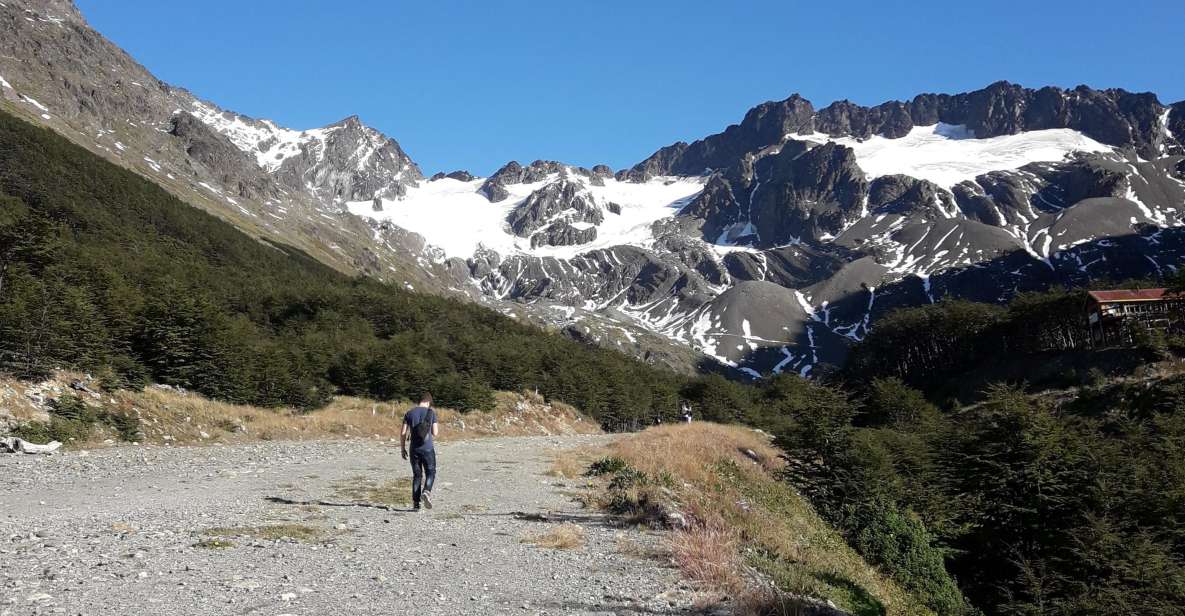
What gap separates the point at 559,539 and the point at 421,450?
453 centimetres

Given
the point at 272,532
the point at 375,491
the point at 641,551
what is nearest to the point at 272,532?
the point at 272,532

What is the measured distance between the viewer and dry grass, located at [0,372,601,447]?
2591cm

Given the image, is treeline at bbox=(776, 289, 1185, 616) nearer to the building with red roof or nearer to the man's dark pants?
the man's dark pants

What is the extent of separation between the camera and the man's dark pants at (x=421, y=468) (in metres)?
14.7

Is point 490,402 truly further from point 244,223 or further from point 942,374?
point 244,223

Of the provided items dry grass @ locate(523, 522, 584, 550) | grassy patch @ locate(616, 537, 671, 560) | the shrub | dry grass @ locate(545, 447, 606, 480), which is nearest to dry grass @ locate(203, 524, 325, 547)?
dry grass @ locate(523, 522, 584, 550)

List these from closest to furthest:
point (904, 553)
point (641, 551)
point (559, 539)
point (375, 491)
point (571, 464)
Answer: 1. point (641, 551)
2. point (559, 539)
3. point (375, 491)
4. point (904, 553)
5. point (571, 464)

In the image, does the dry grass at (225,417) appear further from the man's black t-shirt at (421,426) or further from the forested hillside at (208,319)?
the man's black t-shirt at (421,426)

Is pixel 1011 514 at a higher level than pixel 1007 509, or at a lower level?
lower

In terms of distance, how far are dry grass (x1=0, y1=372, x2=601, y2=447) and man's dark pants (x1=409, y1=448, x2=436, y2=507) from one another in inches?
645

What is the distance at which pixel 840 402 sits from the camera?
80.4 feet

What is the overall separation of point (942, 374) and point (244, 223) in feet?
558

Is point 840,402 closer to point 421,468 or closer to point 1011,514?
point 1011,514

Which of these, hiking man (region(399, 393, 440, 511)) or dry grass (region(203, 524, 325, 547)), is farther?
hiking man (region(399, 393, 440, 511))
